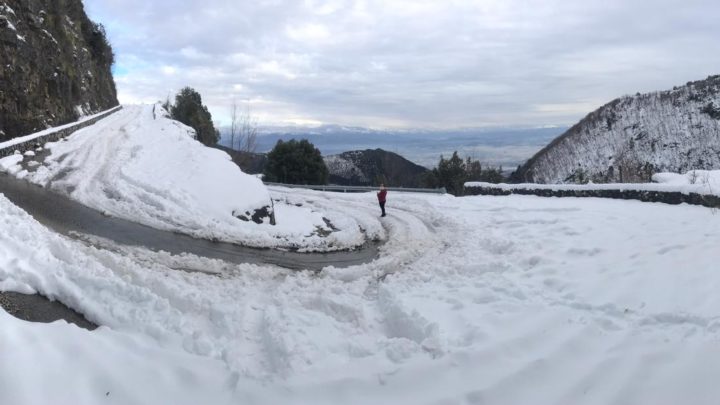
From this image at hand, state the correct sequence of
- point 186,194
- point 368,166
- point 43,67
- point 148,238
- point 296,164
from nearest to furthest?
point 148,238, point 186,194, point 43,67, point 296,164, point 368,166

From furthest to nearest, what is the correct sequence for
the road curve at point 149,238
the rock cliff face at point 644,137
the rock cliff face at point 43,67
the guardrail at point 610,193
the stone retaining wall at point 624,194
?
the rock cliff face at point 644,137
the rock cliff face at point 43,67
the guardrail at point 610,193
the stone retaining wall at point 624,194
the road curve at point 149,238

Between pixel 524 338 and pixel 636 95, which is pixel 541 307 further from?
pixel 636 95

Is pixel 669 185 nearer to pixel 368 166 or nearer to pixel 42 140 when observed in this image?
pixel 42 140

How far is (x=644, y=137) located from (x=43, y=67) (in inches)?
3457

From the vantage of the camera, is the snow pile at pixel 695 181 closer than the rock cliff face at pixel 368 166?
Yes

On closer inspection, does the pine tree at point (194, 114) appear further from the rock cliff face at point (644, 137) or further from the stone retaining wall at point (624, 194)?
the rock cliff face at point (644, 137)

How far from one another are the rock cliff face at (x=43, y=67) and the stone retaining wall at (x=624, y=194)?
18.9 metres

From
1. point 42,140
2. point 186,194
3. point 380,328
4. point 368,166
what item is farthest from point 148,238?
point 368,166

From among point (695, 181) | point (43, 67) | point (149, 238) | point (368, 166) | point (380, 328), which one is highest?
point (43, 67)

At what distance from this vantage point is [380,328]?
7.02 metres

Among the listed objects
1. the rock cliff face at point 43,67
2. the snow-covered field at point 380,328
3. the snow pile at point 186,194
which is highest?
the rock cliff face at point 43,67

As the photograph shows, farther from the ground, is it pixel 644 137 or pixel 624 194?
pixel 644 137

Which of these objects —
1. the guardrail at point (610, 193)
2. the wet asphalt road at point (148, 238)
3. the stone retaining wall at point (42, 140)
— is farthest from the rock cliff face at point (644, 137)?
the wet asphalt road at point (148, 238)

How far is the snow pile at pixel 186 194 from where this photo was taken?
13000mm
